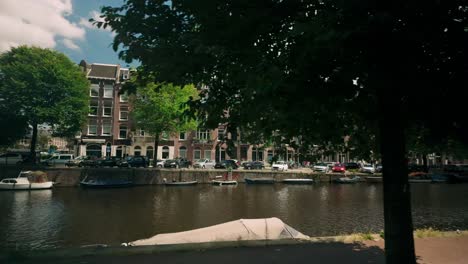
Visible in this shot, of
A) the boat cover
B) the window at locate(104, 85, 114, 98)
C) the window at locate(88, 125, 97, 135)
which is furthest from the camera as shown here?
the window at locate(104, 85, 114, 98)

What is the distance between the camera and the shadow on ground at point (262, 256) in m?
7.12

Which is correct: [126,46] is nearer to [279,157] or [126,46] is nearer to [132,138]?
[279,157]

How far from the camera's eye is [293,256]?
7.60m

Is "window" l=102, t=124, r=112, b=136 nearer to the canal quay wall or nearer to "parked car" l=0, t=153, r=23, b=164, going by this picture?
"parked car" l=0, t=153, r=23, b=164

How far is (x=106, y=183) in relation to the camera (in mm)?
39688

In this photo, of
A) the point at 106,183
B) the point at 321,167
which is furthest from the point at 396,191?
the point at 321,167

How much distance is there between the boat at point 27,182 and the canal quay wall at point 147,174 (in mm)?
1813

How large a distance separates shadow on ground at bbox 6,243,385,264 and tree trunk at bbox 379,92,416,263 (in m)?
2.50

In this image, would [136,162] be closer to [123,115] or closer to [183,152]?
[183,152]

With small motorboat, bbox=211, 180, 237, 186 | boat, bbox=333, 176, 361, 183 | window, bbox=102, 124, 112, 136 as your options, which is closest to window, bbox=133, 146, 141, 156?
window, bbox=102, 124, 112, 136

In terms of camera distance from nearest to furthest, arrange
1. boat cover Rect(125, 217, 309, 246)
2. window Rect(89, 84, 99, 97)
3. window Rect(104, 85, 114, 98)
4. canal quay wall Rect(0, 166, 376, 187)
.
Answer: boat cover Rect(125, 217, 309, 246), canal quay wall Rect(0, 166, 376, 187), window Rect(89, 84, 99, 97), window Rect(104, 85, 114, 98)

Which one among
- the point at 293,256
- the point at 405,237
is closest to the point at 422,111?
the point at 405,237

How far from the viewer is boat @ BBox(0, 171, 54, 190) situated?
116 feet

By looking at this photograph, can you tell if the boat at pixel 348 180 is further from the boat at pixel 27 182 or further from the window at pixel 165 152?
the boat at pixel 27 182
